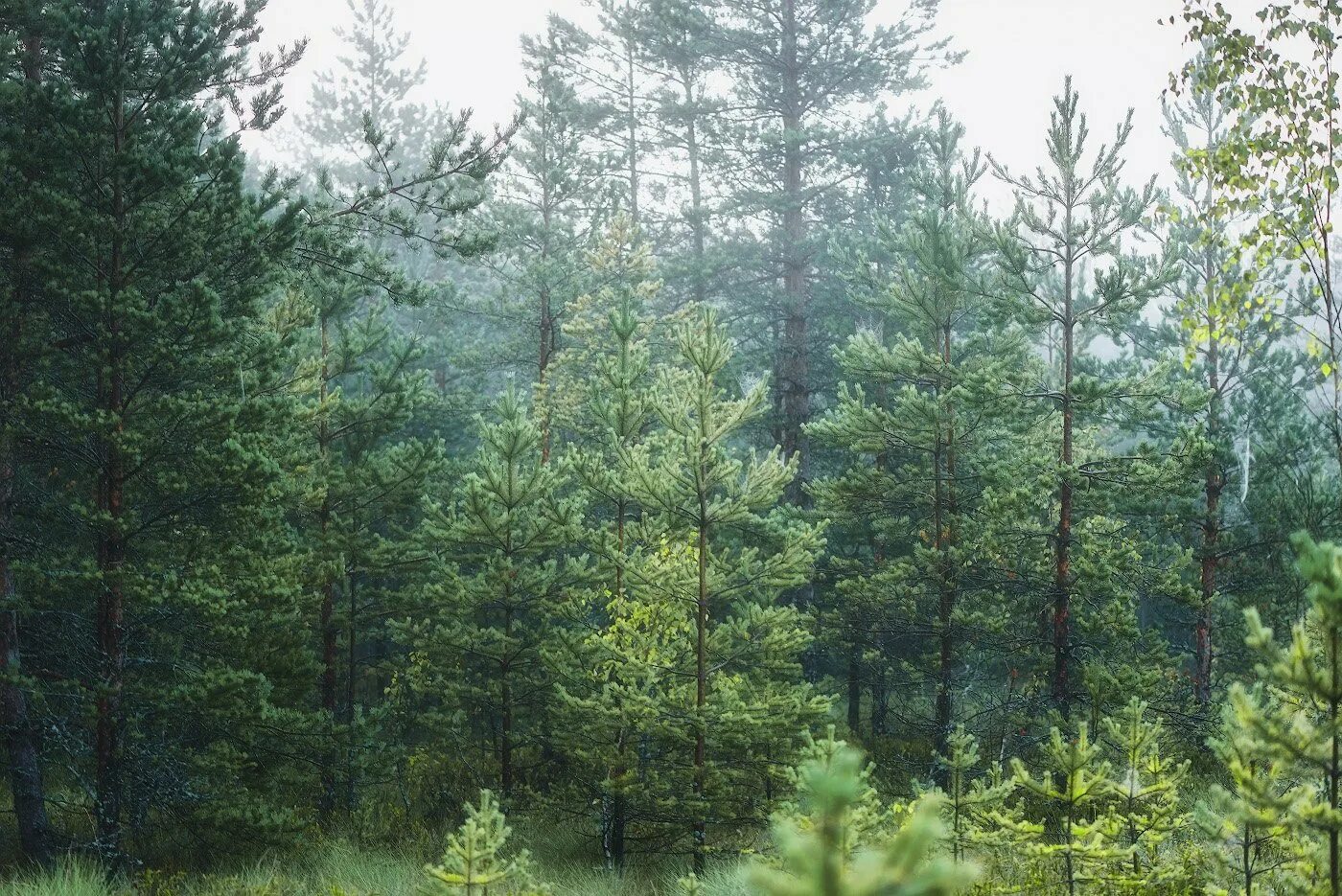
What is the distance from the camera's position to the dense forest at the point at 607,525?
656 centimetres

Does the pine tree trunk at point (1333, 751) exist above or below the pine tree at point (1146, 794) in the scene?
above

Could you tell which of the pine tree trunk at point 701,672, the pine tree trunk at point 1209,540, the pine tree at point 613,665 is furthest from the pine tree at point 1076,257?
the pine tree at point 613,665

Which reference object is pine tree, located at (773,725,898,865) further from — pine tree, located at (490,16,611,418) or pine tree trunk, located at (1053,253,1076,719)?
pine tree, located at (490,16,611,418)

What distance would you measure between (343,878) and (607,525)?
4.96 metres

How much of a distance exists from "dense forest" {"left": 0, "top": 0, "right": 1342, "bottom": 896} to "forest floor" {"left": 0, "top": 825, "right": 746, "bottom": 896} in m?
0.09

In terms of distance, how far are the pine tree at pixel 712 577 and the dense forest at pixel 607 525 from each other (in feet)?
0.20

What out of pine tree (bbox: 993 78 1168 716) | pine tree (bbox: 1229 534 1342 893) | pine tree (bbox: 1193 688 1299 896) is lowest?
pine tree (bbox: 1193 688 1299 896)

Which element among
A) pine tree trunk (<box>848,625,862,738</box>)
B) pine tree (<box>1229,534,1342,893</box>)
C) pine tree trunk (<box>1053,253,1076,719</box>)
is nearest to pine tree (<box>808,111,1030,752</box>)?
pine tree trunk (<box>1053,253,1076,719</box>)

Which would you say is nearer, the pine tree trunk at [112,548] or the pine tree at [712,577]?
the pine tree trunk at [112,548]

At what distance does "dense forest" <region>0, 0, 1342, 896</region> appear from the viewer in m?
6.56

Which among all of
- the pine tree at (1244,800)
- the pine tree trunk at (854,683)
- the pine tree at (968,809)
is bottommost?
the pine tree trunk at (854,683)

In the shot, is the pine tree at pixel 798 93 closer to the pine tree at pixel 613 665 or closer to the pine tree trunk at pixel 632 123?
the pine tree trunk at pixel 632 123

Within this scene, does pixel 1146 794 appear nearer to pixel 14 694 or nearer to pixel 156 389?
pixel 156 389

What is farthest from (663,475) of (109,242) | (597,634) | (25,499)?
(25,499)
